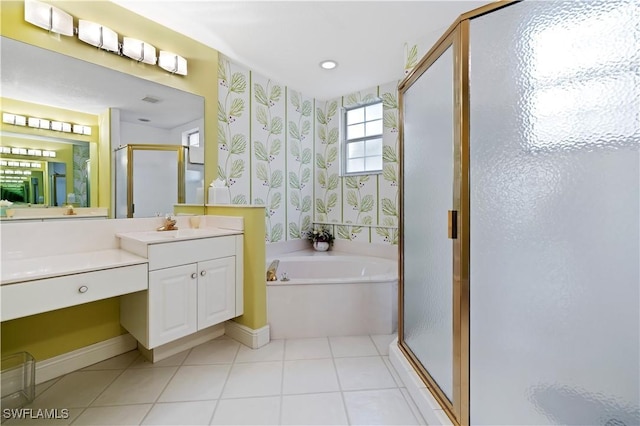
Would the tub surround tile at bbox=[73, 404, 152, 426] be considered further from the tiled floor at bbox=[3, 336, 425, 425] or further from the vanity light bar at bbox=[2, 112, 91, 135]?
the vanity light bar at bbox=[2, 112, 91, 135]

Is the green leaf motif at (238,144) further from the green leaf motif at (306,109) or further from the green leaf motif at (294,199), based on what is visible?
the green leaf motif at (306,109)

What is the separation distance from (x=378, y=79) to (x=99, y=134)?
2.50 metres

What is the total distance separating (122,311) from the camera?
178cm

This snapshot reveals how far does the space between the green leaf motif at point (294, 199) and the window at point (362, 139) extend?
659 millimetres

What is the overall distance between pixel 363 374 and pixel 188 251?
130 centimetres

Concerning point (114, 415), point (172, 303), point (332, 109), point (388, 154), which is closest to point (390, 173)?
point (388, 154)

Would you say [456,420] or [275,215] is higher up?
[275,215]

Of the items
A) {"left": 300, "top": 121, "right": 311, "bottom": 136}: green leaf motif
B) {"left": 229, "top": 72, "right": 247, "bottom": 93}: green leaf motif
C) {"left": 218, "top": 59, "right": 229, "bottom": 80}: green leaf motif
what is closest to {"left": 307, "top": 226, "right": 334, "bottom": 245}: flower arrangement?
{"left": 300, "top": 121, "right": 311, "bottom": 136}: green leaf motif

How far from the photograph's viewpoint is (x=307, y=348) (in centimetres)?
195

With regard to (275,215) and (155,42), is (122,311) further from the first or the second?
(155,42)

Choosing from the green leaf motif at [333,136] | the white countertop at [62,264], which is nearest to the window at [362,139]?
the green leaf motif at [333,136]

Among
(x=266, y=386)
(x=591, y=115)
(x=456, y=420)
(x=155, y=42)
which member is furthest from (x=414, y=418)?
(x=155, y=42)

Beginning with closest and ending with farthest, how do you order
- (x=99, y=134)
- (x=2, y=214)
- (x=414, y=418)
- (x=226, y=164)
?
(x=414, y=418) → (x=2, y=214) → (x=99, y=134) → (x=226, y=164)

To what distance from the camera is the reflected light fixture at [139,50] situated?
5.97ft
